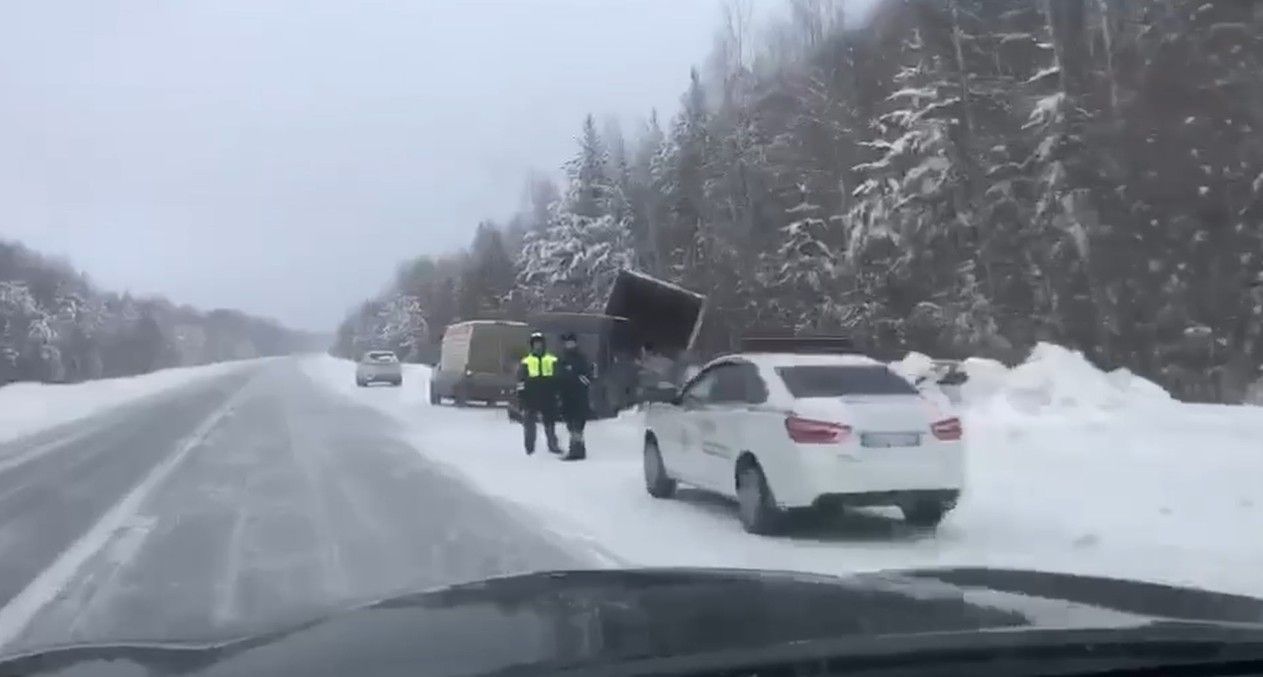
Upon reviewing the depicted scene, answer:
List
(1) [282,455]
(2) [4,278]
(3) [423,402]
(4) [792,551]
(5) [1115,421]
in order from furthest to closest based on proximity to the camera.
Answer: (2) [4,278] → (3) [423,402] → (1) [282,455] → (5) [1115,421] → (4) [792,551]

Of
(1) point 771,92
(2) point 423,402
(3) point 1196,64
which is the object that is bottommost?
(2) point 423,402

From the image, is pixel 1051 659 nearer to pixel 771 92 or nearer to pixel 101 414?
pixel 101 414

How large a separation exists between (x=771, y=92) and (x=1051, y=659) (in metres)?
55.2

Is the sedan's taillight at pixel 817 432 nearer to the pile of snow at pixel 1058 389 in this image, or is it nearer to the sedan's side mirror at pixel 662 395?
the sedan's side mirror at pixel 662 395

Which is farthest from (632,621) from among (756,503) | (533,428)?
(533,428)

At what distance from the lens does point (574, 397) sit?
18938mm

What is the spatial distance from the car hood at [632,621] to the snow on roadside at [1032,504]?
3.89m

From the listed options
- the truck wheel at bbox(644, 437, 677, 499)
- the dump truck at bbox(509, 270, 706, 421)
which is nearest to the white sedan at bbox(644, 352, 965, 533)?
the truck wheel at bbox(644, 437, 677, 499)

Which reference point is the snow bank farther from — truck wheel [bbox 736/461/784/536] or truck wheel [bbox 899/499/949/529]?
truck wheel [bbox 899/499/949/529]

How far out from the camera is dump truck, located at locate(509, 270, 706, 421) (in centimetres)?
2877

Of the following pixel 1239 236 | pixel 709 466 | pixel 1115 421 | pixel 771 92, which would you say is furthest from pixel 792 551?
pixel 771 92

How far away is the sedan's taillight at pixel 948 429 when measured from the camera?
10750 millimetres

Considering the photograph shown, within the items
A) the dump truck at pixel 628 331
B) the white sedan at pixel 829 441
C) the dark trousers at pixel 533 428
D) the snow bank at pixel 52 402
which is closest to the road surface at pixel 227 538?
the dark trousers at pixel 533 428

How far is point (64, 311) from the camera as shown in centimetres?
13038
